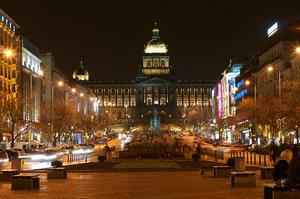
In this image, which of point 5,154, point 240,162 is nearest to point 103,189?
point 240,162

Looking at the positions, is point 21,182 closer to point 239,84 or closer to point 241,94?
Answer: point 241,94

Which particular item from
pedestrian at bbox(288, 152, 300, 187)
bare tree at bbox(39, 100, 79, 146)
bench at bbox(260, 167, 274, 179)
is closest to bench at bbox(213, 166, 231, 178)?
bench at bbox(260, 167, 274, 179)

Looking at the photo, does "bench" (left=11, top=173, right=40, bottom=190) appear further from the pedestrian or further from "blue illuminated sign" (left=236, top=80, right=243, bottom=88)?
"blue illuminated sign" (left=236, top=80, right=243, bottom=88)

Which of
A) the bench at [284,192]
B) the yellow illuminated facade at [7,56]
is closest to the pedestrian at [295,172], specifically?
the bench at [284,192]

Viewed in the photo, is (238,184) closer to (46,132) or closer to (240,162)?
(240,162)

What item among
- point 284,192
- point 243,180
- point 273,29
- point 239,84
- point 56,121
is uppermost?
point 273,29

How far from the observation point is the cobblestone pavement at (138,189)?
1025 inches

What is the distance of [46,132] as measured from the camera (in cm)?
12238

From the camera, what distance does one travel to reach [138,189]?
95.8 feet

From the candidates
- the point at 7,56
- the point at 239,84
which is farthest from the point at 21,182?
the point at 239,84

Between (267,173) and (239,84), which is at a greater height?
(239,84)

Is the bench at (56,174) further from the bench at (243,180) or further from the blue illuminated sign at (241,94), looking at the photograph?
the blue illuminated sign at (241,94)

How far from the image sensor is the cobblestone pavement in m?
26.0

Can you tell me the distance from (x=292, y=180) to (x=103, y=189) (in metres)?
11.3
